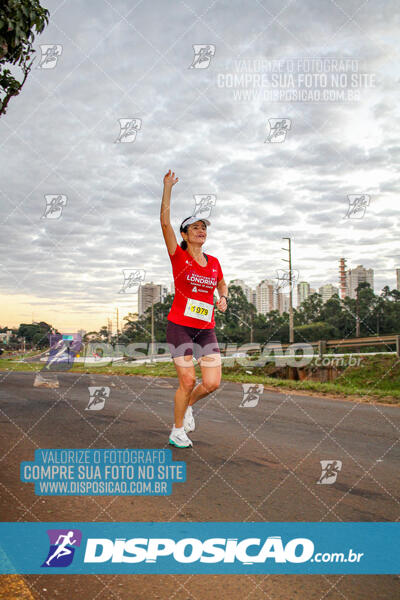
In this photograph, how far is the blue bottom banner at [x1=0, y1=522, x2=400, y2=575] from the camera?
273 centimetres

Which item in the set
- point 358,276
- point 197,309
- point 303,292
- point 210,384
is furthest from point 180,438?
point 358,276

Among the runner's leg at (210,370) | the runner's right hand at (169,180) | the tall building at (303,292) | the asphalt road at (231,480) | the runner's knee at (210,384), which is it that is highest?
the tall building at (303,292)

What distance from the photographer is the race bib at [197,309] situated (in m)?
4.71

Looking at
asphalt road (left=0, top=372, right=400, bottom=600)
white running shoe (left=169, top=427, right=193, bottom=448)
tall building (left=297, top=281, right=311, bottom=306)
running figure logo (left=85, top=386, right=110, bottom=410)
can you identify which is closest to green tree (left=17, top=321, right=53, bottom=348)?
running figure logo (left=85, top=386, right=110, bottom=410)

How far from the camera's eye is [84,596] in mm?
2383

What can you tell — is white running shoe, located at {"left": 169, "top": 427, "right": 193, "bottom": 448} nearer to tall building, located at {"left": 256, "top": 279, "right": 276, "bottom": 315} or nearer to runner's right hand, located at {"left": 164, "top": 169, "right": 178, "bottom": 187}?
runner's right hand, located at {"left": 164, "top": 169, "right": 178, "bottom": 187}

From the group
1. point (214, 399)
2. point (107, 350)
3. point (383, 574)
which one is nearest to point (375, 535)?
point (383, 574)

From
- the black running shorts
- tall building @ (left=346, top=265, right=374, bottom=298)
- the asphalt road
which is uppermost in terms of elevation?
tall building @ (left=346, top=265, right=374, bottom=298)

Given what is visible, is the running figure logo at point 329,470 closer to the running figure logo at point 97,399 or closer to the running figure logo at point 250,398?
the running figure logo at point 250,398

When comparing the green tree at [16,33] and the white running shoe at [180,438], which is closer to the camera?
the green tree at [16,33]

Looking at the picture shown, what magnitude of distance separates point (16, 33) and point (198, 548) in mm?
3446

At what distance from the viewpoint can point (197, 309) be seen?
472 cm

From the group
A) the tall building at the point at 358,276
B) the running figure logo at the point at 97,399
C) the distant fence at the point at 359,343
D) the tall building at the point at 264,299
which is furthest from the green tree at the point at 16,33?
→ the tall building at the point at 264,299

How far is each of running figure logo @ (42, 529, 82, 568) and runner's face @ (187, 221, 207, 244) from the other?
2.66 metres
